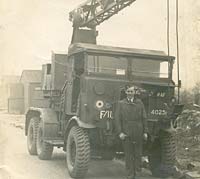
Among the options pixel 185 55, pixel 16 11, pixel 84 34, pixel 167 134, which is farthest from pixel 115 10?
pixel 16 11

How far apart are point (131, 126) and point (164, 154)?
94cm

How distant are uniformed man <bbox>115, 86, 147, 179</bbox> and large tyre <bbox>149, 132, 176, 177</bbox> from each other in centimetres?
65

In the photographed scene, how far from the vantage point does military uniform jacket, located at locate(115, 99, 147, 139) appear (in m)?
5.80

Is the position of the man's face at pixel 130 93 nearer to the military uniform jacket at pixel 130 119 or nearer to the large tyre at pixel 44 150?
the military uniform jacket at pixel 130 119

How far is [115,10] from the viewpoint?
8727mm

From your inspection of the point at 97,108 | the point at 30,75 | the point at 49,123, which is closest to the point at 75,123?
the point at 97,108

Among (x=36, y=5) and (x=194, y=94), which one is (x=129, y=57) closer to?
(x=36, y=5)

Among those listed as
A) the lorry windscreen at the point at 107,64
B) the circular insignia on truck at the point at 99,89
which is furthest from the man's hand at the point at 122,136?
the lorry windscreen at the point at 107,64

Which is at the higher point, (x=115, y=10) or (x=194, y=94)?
(x=115, y=10)

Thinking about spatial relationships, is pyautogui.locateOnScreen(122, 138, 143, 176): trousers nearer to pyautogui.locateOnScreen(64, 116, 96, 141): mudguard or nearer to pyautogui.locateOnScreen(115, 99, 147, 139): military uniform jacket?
pyautogui.locateOnScreen(115, 99, 147, 139): military uniform jacket

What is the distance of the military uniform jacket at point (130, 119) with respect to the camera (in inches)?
228

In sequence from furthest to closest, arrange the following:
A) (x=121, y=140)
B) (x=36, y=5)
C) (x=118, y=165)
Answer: (x=118, y=165) < (x=121, y=140) < (x=36, y=5)

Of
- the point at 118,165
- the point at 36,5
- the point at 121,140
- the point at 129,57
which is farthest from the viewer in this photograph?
the point at 118,165

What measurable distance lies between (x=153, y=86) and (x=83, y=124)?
105cm
